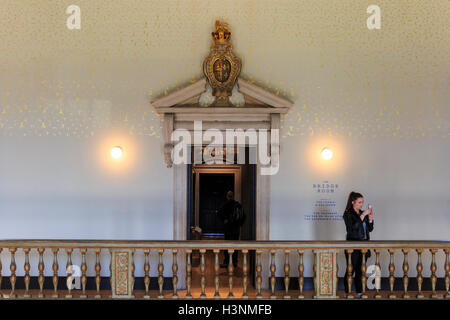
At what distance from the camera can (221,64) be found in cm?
698

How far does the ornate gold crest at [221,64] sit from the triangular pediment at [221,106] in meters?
0.15

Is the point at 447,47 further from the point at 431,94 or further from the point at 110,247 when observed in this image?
the point at 110,247

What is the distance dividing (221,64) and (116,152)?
2219 mm

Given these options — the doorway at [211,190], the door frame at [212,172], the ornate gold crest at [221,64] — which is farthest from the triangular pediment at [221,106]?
the doorway at [211,190]

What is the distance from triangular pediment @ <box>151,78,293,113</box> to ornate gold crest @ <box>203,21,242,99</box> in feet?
0.48

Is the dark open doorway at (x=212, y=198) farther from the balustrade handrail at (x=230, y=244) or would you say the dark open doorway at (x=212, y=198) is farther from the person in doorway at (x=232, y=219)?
the balustrade handrail at (x=230, y=244)

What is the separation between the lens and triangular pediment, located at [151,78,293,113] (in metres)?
6.99

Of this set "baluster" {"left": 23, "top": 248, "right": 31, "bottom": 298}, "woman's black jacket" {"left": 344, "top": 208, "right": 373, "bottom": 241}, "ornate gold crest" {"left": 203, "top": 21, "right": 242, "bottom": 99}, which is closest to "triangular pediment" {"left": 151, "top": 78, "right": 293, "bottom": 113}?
"ornate gold crest" {"left": 203, "top": 21, "right": 242, "bottom": 99}

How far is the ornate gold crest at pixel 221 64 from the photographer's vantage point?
6984mm

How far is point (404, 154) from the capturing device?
7.16 meters

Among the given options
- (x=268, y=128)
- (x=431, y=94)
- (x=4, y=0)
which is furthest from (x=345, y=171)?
(x=4, y=0)

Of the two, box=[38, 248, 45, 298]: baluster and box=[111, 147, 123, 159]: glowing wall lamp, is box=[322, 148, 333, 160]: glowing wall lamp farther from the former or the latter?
box=[38, 248, 45, 298]: baluster

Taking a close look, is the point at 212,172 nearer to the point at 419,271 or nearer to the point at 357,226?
the point at 357,226
